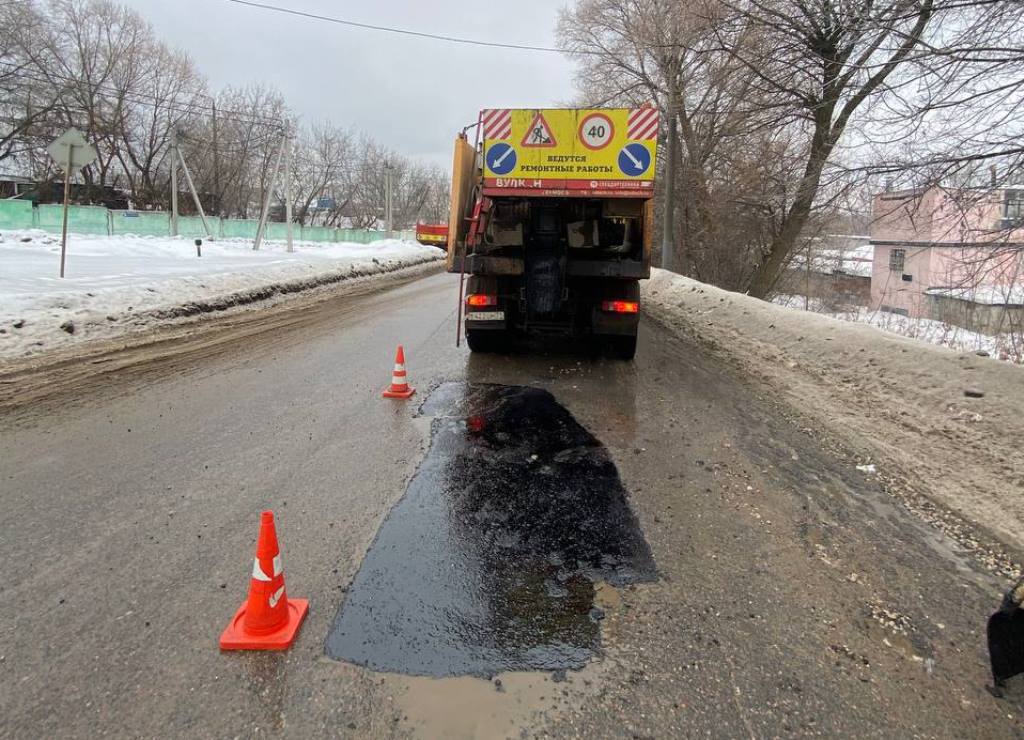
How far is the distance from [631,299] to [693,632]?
5.57m

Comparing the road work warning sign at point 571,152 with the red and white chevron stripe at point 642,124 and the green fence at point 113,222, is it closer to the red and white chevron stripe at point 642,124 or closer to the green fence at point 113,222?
the red and white chevron stripe at point 642,124

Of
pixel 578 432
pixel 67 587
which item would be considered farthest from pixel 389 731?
pixel 578 432

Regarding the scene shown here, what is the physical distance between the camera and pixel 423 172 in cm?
9112

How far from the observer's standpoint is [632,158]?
7145mm

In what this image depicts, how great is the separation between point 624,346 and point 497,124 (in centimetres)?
334

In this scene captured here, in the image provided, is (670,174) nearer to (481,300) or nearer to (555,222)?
(555,222)

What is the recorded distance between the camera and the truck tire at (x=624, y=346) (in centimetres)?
797

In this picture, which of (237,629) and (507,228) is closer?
(237,629)

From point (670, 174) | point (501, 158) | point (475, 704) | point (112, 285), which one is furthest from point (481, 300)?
point (670, 174)

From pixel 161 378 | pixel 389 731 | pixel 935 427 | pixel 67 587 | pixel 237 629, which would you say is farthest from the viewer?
pixel 161 378

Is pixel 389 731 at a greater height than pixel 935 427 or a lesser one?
lesser

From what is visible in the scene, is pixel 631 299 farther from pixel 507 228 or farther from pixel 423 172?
pixel 423 172

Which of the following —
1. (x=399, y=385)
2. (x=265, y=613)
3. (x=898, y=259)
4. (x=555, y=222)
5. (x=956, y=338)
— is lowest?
(x=265, y=613)

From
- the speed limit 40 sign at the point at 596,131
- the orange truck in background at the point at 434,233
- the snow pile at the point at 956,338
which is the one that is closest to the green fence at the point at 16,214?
the orange truck in background at the point at 434,233
